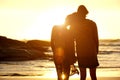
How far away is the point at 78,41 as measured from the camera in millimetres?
10727

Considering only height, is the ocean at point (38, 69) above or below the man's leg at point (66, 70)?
below

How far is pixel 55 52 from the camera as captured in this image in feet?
35.2

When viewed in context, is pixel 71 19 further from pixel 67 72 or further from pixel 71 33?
pixel 67 72

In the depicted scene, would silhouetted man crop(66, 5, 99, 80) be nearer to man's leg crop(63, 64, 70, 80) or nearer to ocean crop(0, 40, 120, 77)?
man's leg crop(63, 64, 70, 80)

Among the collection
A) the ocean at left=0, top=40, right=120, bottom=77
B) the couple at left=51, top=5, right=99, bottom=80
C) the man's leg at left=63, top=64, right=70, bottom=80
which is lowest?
the ocean at left=0, top=40, right=120, bottom=77

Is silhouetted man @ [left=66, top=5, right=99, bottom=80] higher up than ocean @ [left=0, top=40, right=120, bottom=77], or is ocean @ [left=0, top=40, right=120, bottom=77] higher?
silhouetted man @ [left=66, top=5, right=99, bottom=80]

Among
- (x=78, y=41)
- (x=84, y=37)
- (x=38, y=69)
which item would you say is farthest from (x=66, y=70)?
(x=38, y=69)

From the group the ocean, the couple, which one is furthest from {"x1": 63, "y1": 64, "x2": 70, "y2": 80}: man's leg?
the ocean

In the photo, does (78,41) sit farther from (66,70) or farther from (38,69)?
(38,69)

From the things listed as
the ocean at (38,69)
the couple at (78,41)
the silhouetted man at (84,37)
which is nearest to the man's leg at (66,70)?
the couple at (78,41)

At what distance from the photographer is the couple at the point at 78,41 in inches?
418

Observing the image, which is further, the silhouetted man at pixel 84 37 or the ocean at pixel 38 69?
the ocean at pixel 38 69

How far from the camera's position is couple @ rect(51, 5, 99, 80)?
10.6 m

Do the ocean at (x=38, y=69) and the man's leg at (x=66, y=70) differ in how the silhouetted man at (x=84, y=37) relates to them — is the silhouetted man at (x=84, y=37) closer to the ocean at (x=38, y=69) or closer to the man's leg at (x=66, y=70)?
the man's leg at (x=66, y=70)
